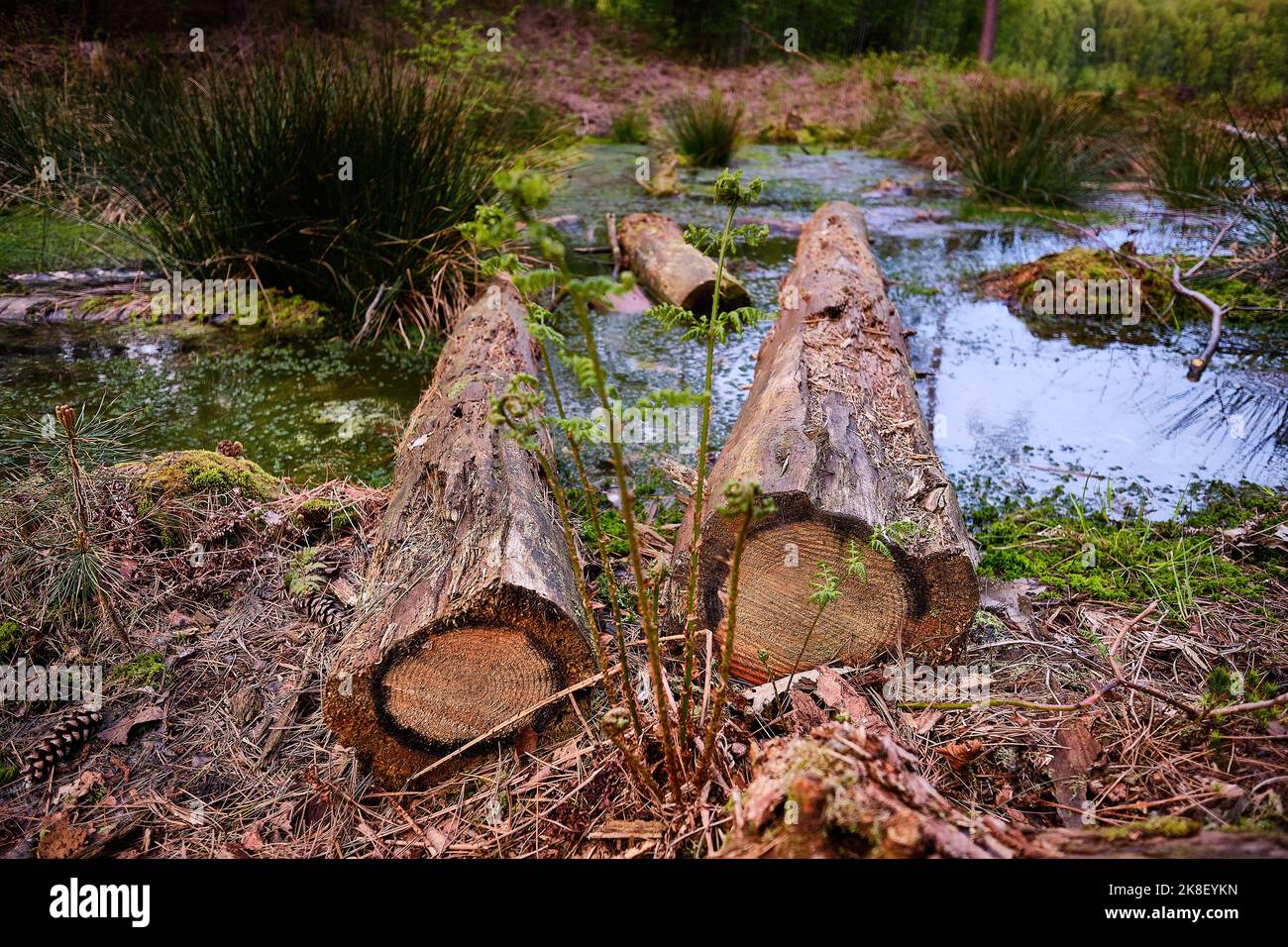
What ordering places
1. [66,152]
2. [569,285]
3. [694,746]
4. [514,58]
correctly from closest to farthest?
[569,285] < [694,746] < [66,152] < [514,58]

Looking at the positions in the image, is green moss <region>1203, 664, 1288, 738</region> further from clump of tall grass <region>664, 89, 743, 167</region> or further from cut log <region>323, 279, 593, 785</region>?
clump of tall grass <region>664, 89, 743, 167</region>

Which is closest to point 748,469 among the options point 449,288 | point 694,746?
point 694,746

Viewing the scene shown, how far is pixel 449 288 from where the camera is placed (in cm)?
409

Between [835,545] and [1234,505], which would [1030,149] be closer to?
[1234,505]

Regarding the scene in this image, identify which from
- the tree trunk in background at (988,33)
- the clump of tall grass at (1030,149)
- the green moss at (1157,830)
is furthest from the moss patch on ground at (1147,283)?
the tree trunk in background at (988,33)

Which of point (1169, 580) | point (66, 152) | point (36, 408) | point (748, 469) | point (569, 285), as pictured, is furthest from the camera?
point (66, 152)

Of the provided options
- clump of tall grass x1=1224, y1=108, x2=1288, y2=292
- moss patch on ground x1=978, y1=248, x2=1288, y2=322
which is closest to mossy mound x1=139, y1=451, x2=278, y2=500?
moss patch on ground x1=978, y1=248, x2=1288, y2=322

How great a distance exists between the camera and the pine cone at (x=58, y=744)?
1.70m

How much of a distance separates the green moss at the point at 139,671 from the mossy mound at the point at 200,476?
616 mm

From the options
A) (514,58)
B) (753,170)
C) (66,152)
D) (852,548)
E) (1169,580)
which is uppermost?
(514,58)

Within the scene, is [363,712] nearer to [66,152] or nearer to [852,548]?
[852,548]

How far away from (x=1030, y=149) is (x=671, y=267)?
4.01 m

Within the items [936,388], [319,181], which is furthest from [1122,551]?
[319,181]
